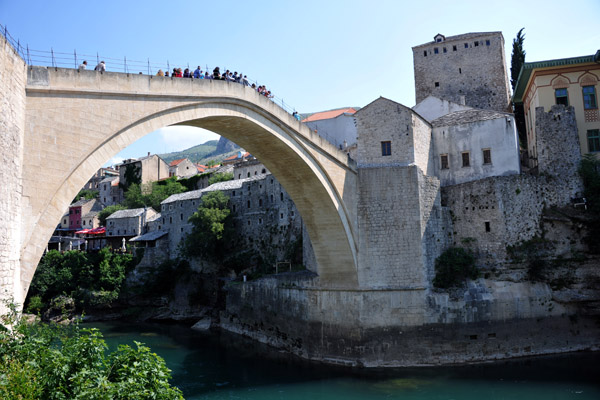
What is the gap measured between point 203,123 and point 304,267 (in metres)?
13.2

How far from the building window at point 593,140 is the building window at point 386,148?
31.1 ft

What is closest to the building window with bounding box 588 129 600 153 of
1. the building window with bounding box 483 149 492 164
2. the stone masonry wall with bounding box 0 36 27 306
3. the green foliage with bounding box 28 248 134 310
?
the building window with bounding box 483 149 492 164

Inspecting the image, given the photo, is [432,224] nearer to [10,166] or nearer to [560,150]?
[560,150]

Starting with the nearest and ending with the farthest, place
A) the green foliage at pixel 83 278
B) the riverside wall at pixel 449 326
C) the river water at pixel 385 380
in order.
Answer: the river water at pixel 385 380 → the riverside wall at pixel 449 326 → the green foliage at pixel 83 278

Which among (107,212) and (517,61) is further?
(107,212)

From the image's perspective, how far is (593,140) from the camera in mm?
21906

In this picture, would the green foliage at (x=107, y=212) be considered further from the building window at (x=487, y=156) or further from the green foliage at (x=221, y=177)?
the building window at (x=487, y=156)

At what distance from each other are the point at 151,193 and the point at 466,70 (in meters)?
35.2

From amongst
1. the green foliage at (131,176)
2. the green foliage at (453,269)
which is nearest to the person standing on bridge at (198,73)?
the green foliage at (453,269)

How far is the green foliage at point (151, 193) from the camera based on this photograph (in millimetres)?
50406

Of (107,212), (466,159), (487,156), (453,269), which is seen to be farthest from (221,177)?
(453,269)

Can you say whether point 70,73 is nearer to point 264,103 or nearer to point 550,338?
point 264,103

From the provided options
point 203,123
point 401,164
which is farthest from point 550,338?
point 203,123

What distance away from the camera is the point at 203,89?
13195 millimetres
